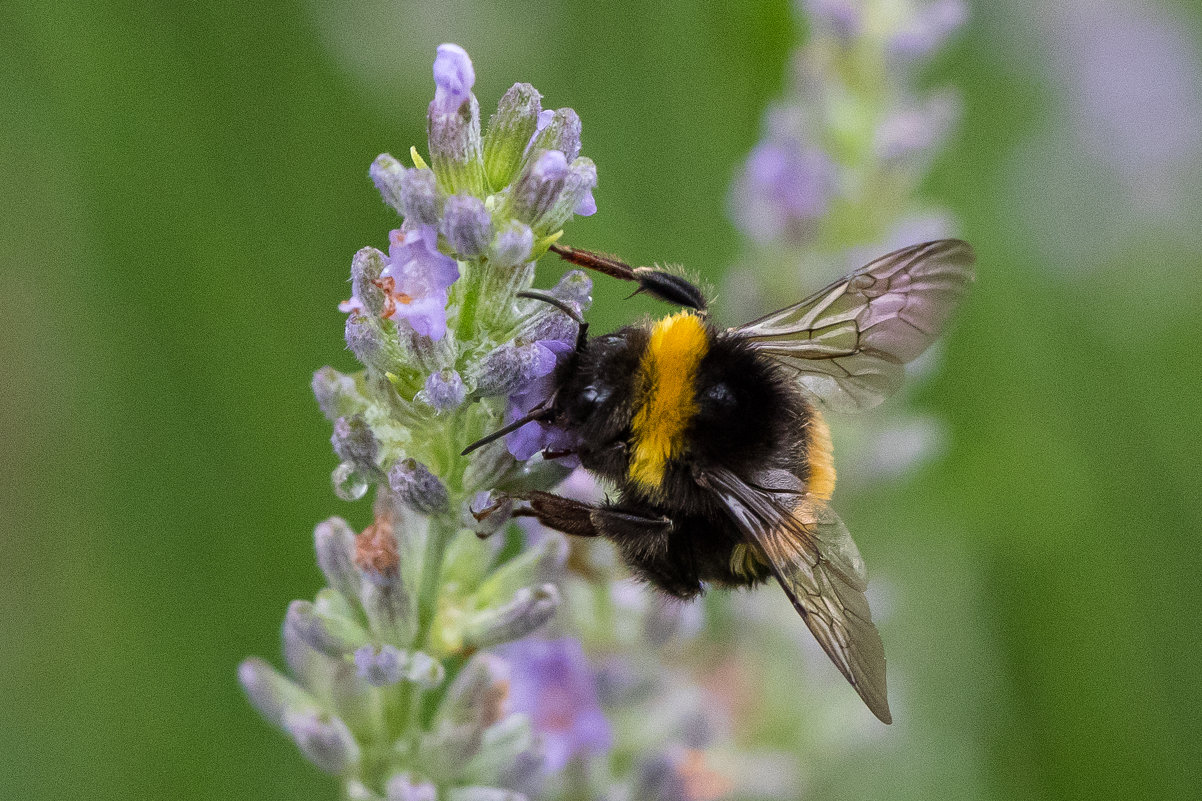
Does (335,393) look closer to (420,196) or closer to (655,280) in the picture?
(420,196)

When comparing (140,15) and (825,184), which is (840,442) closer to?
(825,184)

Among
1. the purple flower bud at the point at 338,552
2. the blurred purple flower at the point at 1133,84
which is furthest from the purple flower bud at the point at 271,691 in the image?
the blurred purple flower at the point at 1133,84

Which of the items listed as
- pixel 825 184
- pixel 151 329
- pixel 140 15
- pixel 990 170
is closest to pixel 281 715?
pixel 151 329

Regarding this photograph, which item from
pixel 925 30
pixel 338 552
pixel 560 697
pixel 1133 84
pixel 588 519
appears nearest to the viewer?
pixel 338 552

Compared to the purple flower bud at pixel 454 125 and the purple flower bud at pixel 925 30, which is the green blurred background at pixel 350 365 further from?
the purple flower bud at pixel 454 125

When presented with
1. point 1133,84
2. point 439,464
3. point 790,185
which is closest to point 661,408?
point 439,464
